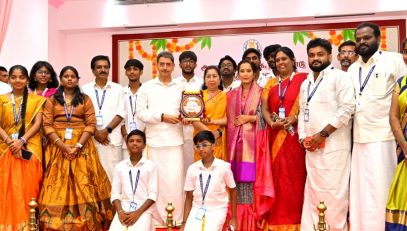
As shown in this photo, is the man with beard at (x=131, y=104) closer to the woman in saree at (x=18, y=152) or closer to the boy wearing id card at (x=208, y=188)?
the woman in saree at (x=18, y=152)

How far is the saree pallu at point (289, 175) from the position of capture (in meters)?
4.57

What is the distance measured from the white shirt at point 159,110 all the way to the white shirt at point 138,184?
0.44m

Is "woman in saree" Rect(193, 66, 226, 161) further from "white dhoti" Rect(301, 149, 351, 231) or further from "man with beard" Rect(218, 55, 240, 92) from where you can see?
"white dhoti" Rect(301, 149, 351, 231)

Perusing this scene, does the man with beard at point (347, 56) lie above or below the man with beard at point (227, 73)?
above

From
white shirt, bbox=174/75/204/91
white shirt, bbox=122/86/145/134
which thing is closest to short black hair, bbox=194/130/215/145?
white shirt, bbox=174/75/204/91

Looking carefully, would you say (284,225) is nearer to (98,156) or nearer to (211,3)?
(98,156)

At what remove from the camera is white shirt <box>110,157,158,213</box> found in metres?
4.62

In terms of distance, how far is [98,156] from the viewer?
5184 millimetres

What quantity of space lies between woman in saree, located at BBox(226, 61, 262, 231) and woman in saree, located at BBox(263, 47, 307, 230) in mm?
208

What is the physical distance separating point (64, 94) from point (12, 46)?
8.32 feet

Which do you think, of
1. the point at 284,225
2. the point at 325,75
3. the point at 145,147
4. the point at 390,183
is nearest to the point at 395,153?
the point at 390,183

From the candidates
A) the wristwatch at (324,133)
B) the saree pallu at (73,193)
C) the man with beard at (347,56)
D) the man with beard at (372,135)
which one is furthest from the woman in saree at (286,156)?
the saree pallu at (73,193)

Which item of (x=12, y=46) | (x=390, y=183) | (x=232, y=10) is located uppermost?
(x=232, y=10)

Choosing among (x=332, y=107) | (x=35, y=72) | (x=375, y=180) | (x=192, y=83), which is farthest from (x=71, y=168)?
(x=375, y=180)
